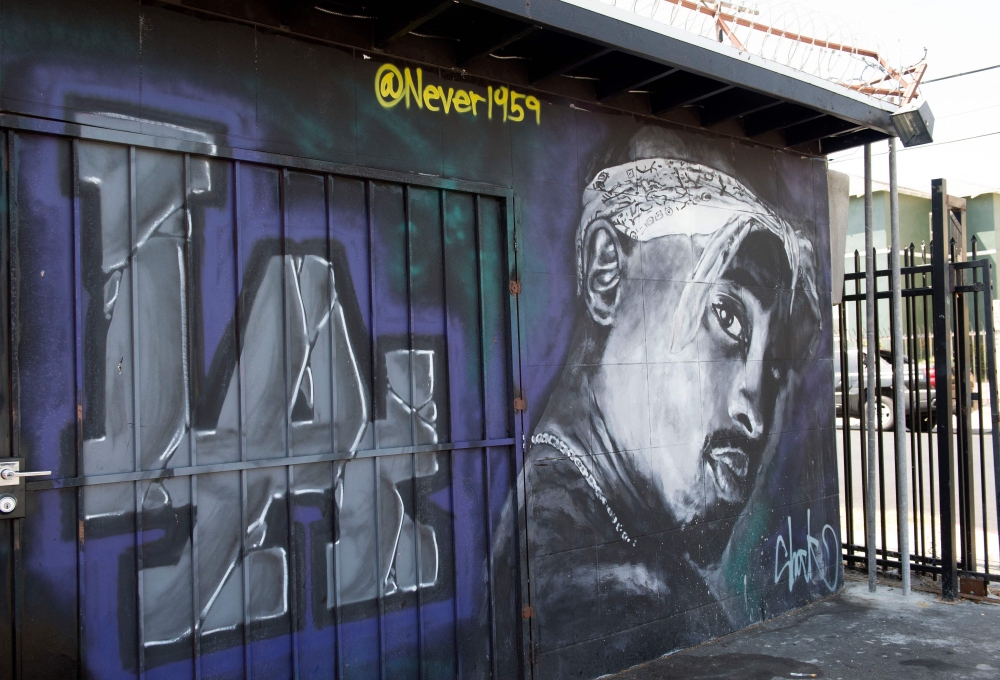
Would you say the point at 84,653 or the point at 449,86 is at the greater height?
the point at 449,86

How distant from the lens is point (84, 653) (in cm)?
331

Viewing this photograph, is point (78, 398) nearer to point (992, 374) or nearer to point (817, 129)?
point (817, 129)

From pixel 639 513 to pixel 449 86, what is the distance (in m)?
2.99

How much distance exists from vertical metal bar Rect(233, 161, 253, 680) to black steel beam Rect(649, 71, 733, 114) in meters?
3.07

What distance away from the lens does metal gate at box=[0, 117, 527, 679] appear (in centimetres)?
330

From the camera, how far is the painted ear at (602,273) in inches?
206

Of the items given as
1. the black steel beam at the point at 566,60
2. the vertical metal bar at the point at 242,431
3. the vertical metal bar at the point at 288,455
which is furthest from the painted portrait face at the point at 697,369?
the vertical metal bar at the point at 242,431

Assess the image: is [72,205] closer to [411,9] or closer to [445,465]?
[411,9]

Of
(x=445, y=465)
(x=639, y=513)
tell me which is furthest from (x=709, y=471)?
(x=445, y=465)

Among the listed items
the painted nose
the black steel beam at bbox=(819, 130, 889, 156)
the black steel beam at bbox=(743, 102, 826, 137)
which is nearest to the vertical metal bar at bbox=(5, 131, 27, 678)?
the painted nose

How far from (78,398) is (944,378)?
6.35m

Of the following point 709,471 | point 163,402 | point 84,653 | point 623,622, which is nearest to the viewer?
point 84,653

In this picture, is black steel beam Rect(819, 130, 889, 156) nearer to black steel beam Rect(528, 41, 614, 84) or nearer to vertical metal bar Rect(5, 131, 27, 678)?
black steel beam Rect(528, 41, 614, 84)

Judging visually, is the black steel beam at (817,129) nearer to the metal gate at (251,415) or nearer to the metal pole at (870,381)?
the metal pole at (870,381)
